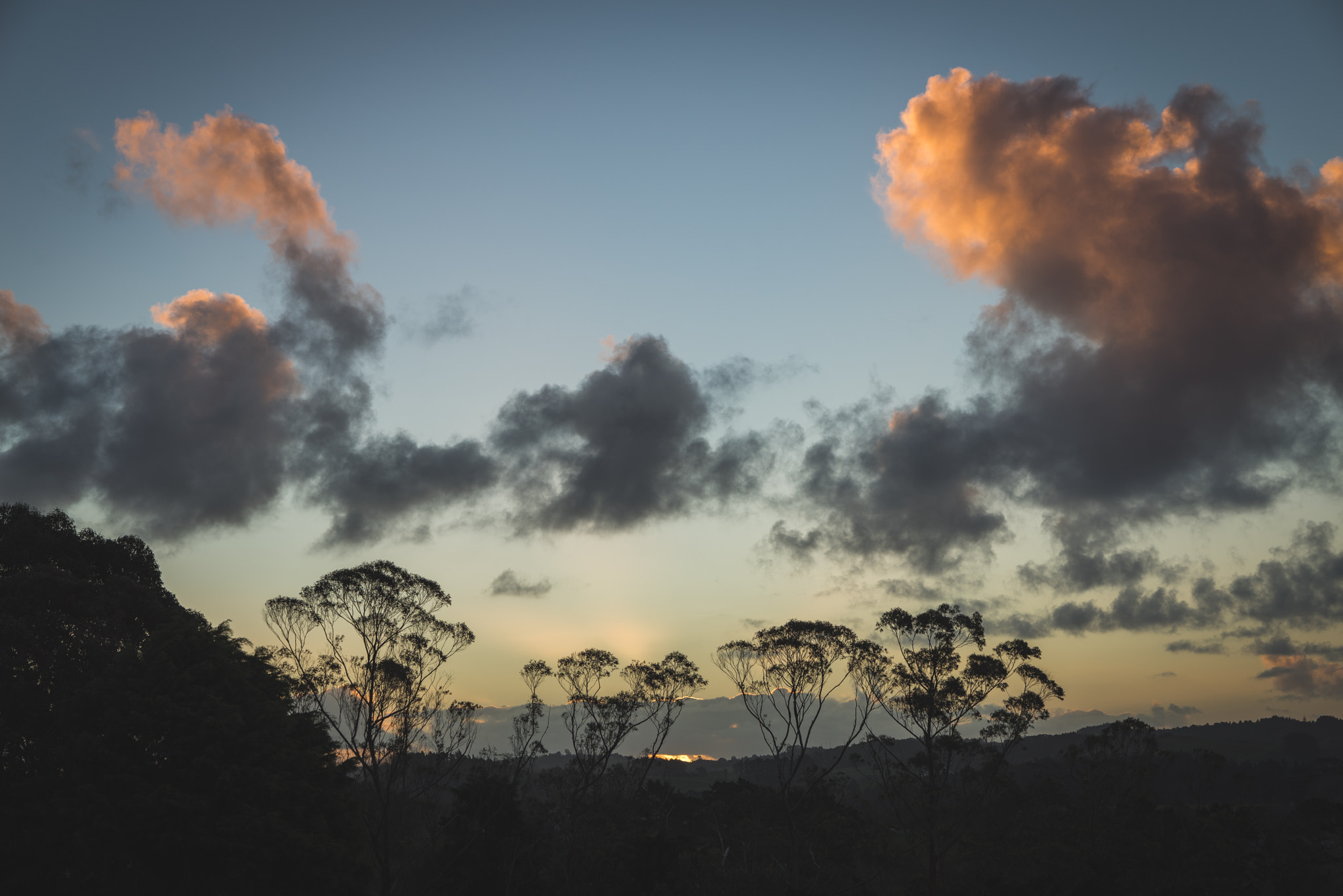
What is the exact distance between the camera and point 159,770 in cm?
2575

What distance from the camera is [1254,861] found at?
50219 millimetres

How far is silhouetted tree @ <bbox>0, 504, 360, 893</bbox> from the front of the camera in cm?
2422

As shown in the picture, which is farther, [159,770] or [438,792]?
[438,792]

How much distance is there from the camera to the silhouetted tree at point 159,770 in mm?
24219

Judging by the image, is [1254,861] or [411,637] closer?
[411,637]

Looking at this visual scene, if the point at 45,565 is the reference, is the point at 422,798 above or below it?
below

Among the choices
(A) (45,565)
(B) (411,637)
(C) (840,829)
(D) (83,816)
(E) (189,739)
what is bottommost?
(C) (840,829)

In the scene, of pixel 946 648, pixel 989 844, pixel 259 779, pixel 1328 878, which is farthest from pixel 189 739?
pixel 1328 878

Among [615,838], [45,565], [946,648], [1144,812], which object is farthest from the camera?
[1144,812]

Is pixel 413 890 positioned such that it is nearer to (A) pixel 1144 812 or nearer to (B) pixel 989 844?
(B) pixel 989 844

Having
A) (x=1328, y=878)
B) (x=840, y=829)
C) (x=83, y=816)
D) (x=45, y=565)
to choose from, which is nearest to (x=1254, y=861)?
(x=1328, y=878)

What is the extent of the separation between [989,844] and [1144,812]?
15656mm

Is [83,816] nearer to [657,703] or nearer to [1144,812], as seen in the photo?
[657,703]

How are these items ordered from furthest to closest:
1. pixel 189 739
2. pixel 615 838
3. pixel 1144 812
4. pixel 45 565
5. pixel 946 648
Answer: pixel 1144 812 < pixel 615 838 < pixel 946 648 < pixel 45 565 < pixel 189 739
